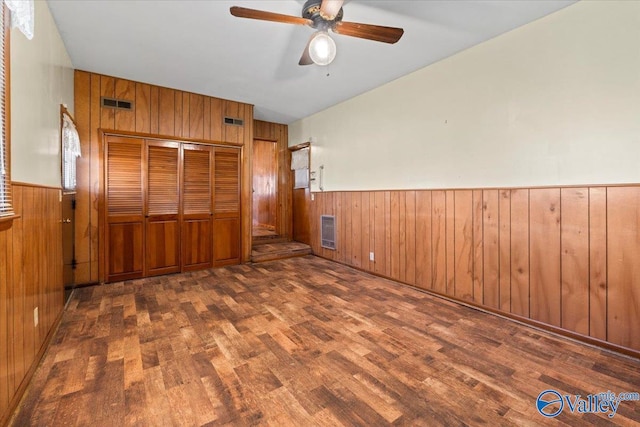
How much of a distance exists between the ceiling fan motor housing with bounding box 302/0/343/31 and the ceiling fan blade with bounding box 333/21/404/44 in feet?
0.17

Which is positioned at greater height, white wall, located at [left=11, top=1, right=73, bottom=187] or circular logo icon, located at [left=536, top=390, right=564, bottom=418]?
white wall, located at [left=11, top=1, right=73, bottom=187]

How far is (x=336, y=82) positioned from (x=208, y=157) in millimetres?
2288

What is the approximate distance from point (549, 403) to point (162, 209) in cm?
457

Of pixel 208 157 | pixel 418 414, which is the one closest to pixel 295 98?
pixel 208 157

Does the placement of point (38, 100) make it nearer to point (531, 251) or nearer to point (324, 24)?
point (324, 24)

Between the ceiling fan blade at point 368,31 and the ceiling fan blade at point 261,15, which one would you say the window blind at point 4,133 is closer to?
the ceiling fan blade at point 261,15

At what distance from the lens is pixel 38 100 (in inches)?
83.6

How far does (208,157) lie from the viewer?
4.51 meters

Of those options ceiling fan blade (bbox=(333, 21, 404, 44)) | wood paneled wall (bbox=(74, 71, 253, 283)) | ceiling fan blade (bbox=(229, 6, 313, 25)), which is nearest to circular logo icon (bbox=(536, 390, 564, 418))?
ceiling fan blade (bbox=(333, 21, 404, 44))

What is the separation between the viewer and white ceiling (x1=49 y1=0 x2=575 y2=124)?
2.38 m

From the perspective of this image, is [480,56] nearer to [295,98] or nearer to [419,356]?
[295,98]

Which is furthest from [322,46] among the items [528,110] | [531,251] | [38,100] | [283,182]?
[283,182]

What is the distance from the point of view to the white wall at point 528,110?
2121 mm

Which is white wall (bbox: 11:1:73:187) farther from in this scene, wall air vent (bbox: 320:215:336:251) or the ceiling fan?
wall air vent (bbox: 320:215:336:251)
